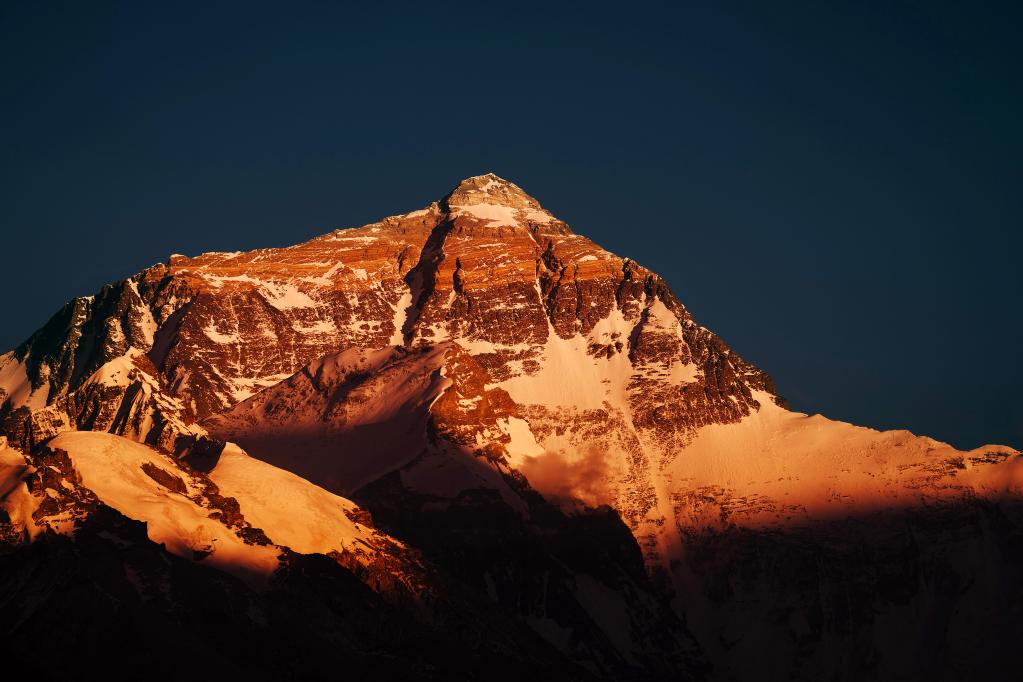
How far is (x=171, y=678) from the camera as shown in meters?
198

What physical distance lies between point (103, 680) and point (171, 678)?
207 inches

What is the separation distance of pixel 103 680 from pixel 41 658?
16.8ft

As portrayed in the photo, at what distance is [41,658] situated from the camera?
197m

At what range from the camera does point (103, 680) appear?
646 ft

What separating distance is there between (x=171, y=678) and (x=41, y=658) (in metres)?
10.2
